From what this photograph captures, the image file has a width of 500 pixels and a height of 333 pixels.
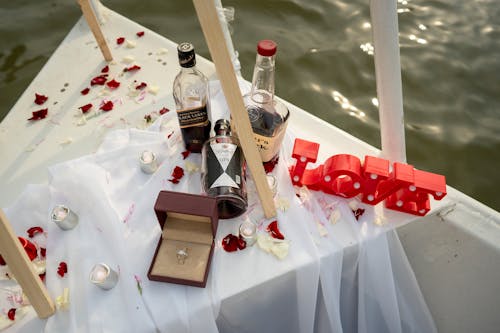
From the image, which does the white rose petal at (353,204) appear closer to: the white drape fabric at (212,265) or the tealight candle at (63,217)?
the white drape fabric at (212,265)

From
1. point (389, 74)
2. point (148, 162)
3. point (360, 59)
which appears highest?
point (389, 74)

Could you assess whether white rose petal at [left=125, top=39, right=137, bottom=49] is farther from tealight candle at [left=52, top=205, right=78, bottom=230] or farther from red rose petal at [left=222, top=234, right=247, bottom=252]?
red rose petal at [left=222, top=234, right=247, bottom=252]

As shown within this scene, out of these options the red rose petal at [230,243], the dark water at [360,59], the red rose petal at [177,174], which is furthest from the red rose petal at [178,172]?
the dark water at [360,59]

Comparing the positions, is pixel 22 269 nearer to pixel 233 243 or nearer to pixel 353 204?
pixel 233 243

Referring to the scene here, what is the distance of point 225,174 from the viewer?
2.66ft

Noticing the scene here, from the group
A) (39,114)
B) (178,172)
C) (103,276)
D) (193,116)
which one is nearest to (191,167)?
(178,172)

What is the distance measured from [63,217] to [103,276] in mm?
207

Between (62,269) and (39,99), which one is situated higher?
(39,99)

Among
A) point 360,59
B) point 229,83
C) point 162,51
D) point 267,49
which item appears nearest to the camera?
point 229,83

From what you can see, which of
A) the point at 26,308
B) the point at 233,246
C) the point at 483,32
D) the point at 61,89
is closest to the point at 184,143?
the point at 233,246

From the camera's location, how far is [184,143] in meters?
1.01

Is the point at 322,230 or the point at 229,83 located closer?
the point at 229,83

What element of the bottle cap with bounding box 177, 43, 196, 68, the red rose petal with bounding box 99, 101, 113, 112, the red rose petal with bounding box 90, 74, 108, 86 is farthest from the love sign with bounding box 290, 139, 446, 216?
the red rose petal with bounding box 90, 74, 108, 86

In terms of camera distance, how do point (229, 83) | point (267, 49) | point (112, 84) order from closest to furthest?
point (229, 83) < point (267, 49) < point (112, 84)
